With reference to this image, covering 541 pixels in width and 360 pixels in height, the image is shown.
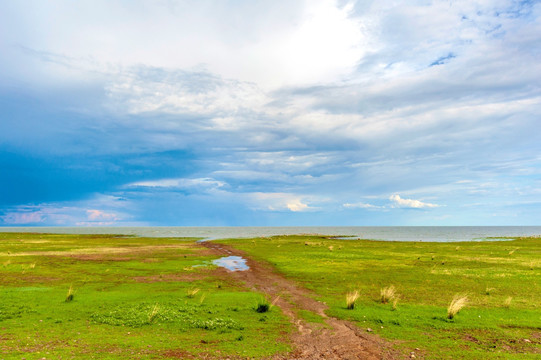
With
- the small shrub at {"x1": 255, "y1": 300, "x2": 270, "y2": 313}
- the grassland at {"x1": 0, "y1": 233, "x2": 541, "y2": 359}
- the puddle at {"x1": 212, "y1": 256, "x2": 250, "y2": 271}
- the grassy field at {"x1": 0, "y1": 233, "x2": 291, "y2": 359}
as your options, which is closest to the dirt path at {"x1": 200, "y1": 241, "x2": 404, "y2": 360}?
the grassland at {"x1": 0, "y1": 233, "x2": 541, "y2": 359}

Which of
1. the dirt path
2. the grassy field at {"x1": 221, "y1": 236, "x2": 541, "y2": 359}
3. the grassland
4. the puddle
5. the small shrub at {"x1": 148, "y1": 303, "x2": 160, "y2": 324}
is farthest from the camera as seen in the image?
the puddle

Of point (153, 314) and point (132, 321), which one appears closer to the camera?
point (132, 321)

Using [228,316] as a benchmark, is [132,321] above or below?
above

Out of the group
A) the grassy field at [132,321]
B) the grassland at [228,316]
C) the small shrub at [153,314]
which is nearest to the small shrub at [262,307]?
the grassy field at [132,321]

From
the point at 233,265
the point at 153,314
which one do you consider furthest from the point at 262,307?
the point at 233,265

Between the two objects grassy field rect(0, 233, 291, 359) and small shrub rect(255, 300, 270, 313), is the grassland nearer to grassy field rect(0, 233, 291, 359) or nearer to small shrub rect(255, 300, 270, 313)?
grassy field rect(0, 233, 291, 359)

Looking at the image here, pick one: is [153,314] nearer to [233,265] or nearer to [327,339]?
[327,339]

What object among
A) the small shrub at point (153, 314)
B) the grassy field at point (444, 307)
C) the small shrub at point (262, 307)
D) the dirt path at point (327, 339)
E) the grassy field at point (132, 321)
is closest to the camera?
the grassy field at point (132, 321)

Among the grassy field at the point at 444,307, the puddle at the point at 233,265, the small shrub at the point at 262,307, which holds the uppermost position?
the small shrub at the point at 262,307

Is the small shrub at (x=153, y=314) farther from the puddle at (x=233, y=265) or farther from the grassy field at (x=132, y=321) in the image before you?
the puddle at (x=233, y=265)

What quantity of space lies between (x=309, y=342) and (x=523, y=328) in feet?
37.4

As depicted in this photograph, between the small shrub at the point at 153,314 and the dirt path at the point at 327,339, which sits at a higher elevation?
the small shrub at the point at 153,314

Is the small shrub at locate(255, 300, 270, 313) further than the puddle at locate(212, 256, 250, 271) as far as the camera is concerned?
No

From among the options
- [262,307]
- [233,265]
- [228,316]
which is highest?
[262,307]
